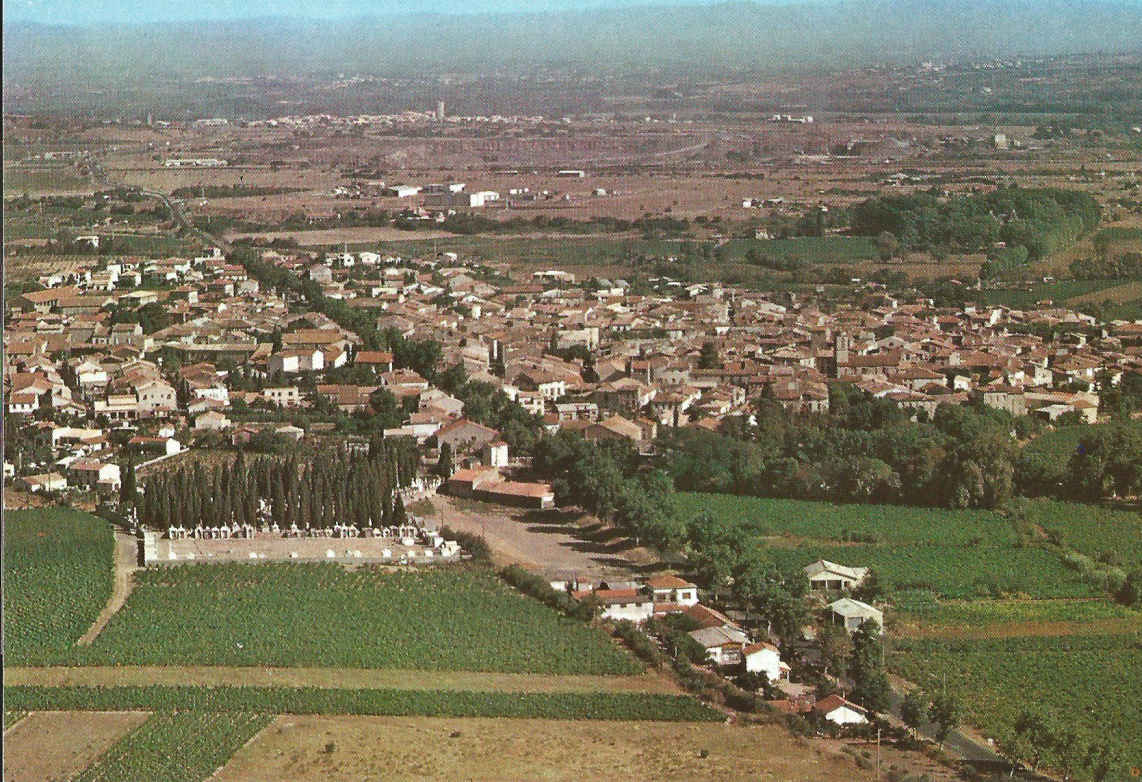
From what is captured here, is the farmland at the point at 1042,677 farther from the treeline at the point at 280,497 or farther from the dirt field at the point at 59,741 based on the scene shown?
the dirt field at the point at 59,741

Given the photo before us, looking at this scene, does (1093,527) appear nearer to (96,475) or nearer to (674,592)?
(674,592)

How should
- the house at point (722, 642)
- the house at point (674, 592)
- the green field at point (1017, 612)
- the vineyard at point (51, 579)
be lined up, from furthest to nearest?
the house at point (674, 592)
the green field at point (1017, 612)
the vineyard at point (51, 579)
the house at point (722, 642)

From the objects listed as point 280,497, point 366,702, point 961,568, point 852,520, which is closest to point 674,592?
point 961,568

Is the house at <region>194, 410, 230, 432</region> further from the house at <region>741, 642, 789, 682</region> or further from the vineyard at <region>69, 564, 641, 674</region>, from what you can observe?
the house at <region>741, 642, 789, 682</region>

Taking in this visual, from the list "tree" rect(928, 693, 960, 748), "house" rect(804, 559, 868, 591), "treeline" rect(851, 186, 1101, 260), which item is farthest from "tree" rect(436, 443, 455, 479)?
"treeline" rect(851, 186, 1101, 260)

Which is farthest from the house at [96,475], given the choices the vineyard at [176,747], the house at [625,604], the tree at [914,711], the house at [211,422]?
the tree at [914,711]

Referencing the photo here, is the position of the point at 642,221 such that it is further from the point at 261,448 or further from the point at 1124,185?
the point at 261,448

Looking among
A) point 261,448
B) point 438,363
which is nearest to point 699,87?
point 438,363
